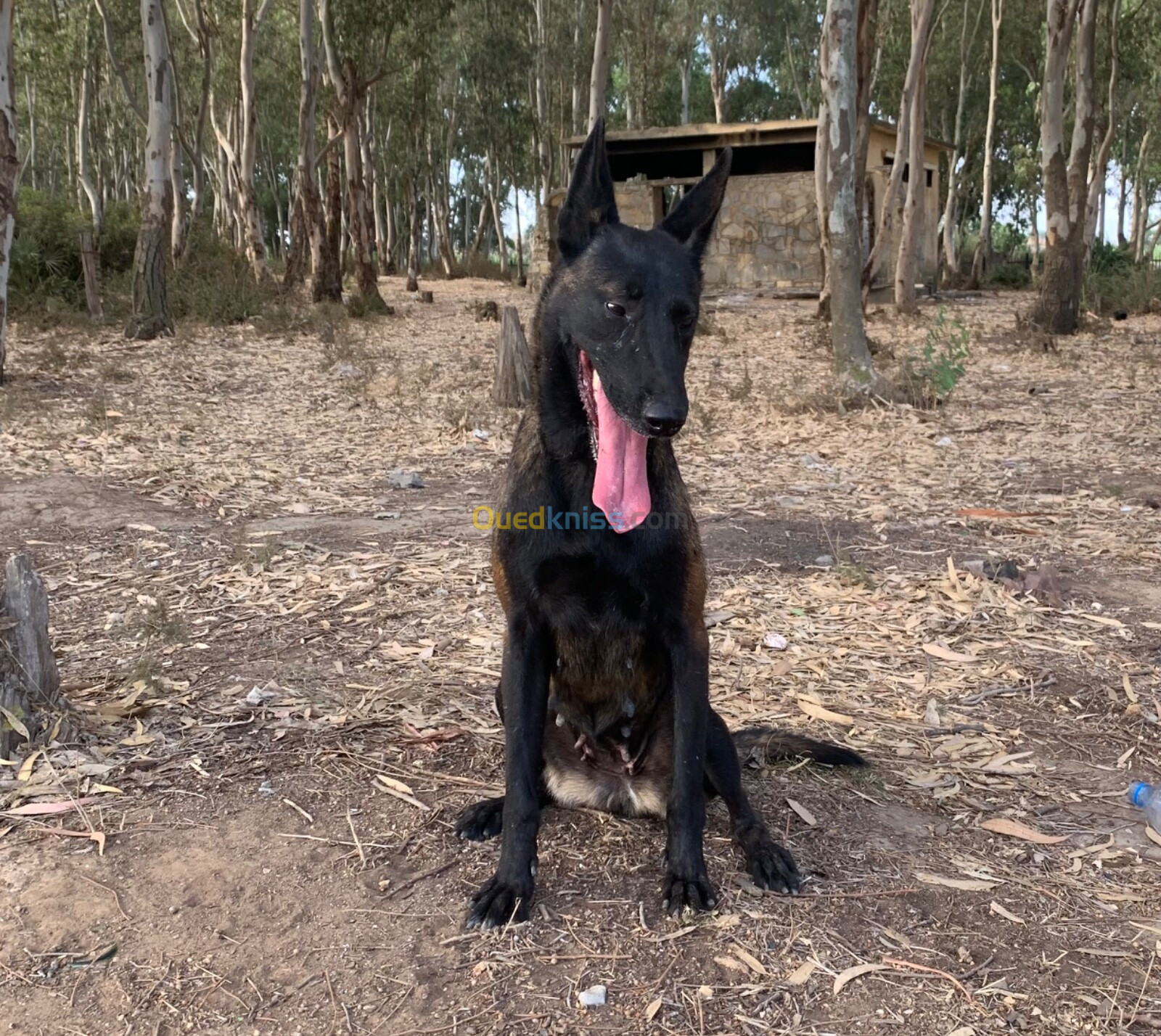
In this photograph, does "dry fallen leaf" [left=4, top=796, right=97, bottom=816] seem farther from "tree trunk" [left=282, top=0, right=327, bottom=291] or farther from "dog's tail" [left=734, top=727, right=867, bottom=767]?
"tree trunk" [left=282, top=0, right=327, bottom=291]

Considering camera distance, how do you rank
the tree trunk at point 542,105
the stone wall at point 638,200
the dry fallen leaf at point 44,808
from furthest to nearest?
the tree trunk at point 542,105, the stone wall at point 638,200, the dry fallen leaf at point 44,808

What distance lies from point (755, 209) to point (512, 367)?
14.8m

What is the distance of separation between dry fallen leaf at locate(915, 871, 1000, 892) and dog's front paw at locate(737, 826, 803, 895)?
35cm

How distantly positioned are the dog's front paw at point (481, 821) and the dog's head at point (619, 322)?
1006 millimetres

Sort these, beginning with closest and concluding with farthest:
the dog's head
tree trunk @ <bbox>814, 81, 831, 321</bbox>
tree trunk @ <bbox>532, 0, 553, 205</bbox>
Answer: the dog's head < tree trunk @ <bbox>814, 81, 831, 321</bbox> < tree trunk @ <bbox>532, 0, 553, 205</bbox>

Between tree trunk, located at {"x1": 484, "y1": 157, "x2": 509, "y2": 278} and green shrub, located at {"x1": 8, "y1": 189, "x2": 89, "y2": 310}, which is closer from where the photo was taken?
green shrub, located at {"x1": 8, "y1": 189, "x2": 89, "y2": 310}

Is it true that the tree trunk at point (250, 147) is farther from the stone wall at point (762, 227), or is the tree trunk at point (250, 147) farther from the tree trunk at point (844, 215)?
the tree trunk at point (844, 215)

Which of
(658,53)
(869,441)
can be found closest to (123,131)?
(658,53)

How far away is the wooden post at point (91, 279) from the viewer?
48.5 feet

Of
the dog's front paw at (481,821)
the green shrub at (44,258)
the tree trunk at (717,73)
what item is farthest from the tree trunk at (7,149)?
the tree trunk at (717,73)

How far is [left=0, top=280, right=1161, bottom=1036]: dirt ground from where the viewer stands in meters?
2.40

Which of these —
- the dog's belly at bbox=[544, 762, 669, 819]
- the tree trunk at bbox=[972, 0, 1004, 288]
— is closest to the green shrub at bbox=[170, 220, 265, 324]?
the dog's belly at bbox=[544, 762, 669, 819]

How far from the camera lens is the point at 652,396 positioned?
248 centimetres

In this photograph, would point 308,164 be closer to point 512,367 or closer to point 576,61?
point 512,367
